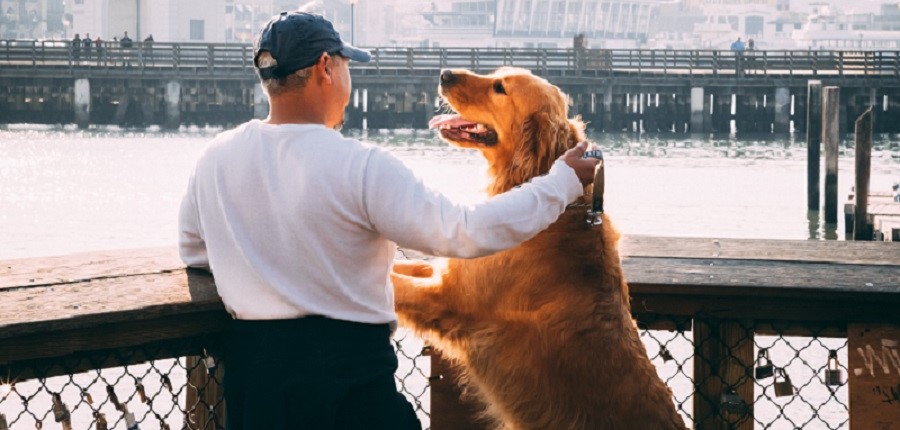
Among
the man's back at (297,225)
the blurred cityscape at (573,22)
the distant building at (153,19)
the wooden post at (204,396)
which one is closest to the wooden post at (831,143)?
the wooden post at (204,396)

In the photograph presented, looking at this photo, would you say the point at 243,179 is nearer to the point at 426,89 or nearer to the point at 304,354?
the point at 304,354

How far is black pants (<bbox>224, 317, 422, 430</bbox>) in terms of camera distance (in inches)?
98.2

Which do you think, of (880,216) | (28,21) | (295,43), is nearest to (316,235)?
(295,43)

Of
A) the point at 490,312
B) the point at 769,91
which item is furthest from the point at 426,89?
the point at 490,312

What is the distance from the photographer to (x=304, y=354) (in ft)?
8.23

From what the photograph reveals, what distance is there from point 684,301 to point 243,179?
3.57 feet

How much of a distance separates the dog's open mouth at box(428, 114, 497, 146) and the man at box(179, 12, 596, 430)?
1.10m

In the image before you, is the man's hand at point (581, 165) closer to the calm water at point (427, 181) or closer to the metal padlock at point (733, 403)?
the metal padlock at point (733, 403)

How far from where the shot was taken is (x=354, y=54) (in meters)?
2.66

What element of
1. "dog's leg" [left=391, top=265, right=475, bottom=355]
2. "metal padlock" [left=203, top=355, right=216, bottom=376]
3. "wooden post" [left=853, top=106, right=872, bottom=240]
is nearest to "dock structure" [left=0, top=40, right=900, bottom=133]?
"wooden post" [left=853, top=106, right=872, bottom=240]

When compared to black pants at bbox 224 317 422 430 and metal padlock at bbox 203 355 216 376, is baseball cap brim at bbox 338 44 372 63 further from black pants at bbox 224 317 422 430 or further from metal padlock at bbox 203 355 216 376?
metal padlock at bbox 203 355 216 376

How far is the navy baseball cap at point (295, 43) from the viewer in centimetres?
252

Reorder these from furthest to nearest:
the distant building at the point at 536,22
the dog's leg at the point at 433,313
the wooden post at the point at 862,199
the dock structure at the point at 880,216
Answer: the distant building at the point at 536,22, the wooden post at the point at 862,199, the dock structure at the point at 880,216, the dog's leg at the point at 433,313

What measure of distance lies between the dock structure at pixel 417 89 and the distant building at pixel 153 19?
2482 cm
